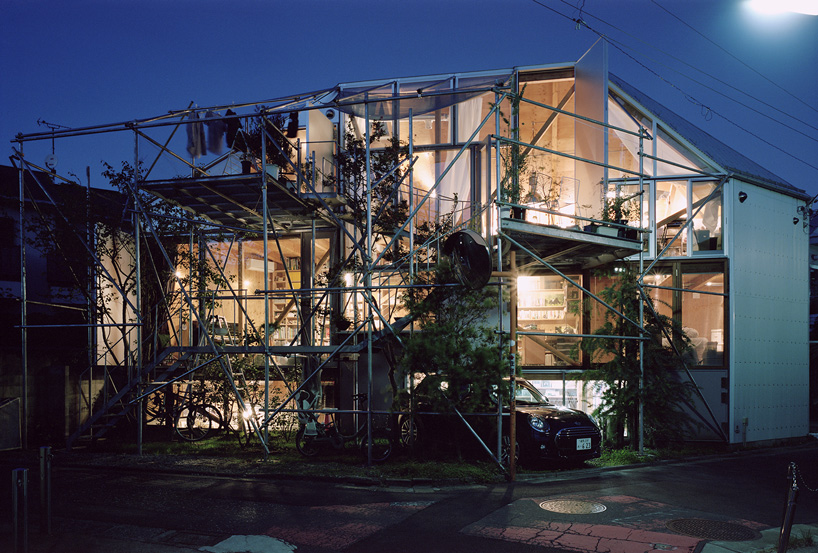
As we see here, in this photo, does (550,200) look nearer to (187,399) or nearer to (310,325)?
(310,325)

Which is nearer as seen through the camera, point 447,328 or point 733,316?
point 447,328

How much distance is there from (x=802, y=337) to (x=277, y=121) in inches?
548

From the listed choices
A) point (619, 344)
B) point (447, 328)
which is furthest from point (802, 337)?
point (447, 328)

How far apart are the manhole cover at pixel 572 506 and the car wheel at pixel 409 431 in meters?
3.31

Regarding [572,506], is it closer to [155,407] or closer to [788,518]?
[788,518]

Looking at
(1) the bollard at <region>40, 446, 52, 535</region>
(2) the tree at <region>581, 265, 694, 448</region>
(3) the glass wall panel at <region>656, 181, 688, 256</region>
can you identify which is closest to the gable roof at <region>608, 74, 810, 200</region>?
(3) the glass wall panel at <region>656, 181, 688, 256</region>

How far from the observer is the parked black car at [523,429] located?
33.9 feet

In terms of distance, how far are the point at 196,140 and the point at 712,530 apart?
11.7m

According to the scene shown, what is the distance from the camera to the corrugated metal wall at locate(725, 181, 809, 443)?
46.8 ft

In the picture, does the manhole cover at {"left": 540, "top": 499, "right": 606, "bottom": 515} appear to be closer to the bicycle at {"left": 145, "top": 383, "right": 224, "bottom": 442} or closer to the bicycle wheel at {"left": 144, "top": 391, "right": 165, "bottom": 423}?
the bicycle at {"left": 145, "top": 383, "right": 224, "bottom": 442}

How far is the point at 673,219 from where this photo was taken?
49.4 ft

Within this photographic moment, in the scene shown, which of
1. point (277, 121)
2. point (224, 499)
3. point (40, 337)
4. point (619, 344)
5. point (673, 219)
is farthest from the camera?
point (40, 337)

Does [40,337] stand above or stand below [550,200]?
below

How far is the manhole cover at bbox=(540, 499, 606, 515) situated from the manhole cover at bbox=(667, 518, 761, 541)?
0.95 m
